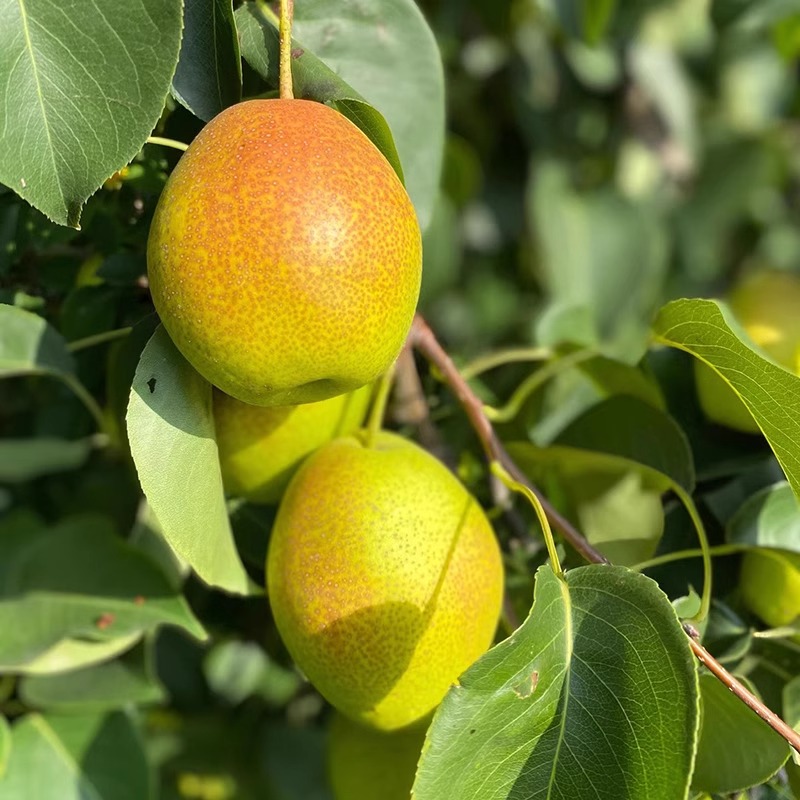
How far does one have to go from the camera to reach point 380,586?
0.72m

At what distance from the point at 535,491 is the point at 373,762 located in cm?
30

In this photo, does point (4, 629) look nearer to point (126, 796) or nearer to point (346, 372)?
point (126, 796)

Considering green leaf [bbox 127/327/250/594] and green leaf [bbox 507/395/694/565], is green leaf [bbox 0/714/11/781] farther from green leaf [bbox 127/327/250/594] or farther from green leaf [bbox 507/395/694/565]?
green leaf [bbox 507/395/694/565]

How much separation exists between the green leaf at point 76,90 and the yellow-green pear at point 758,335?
52 centimetres

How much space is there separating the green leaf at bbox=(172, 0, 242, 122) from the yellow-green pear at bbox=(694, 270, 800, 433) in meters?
0.48

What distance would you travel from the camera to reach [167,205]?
0.62m

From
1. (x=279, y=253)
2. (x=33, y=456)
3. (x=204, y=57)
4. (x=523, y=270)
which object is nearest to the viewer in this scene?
(x=279, y=253)

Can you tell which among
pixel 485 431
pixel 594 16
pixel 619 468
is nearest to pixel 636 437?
pixel 619 468

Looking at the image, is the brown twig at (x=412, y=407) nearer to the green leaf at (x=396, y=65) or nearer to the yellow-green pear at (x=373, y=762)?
the green leaf at (x=396, y=65)

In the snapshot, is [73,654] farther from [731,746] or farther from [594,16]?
[594,16]

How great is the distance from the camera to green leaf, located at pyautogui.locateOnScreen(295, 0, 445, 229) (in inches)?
32.1

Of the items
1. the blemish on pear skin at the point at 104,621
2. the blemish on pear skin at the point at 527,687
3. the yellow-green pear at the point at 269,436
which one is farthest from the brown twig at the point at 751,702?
the blemish on pear skin at the point at 104,621

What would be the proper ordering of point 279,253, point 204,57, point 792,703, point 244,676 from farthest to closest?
point 244,676 → point 792,703 → point 204,57 → point 279,253

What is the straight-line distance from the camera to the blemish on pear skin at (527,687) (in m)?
0.65
